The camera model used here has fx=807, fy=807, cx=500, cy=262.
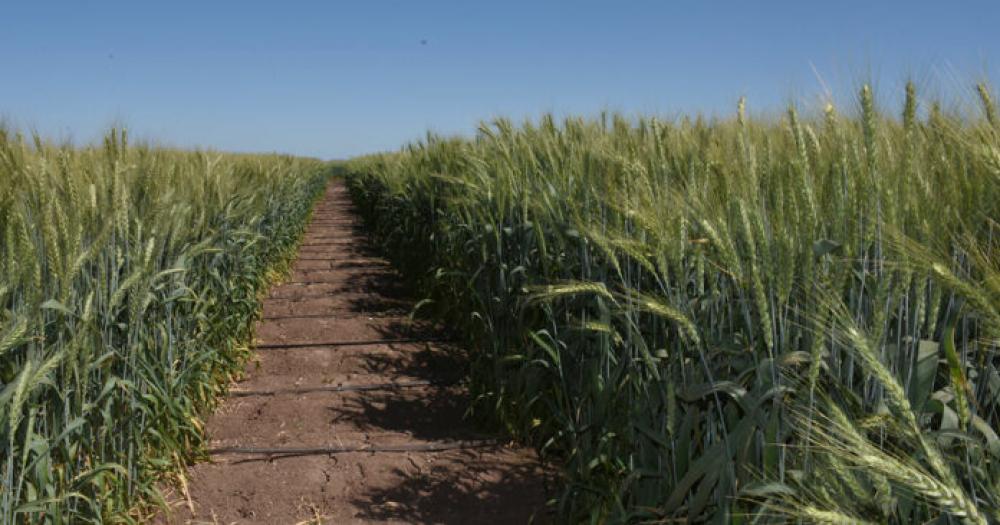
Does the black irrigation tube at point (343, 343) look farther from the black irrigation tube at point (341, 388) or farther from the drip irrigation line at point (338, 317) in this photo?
the black irrigation tube at point (341, 388)

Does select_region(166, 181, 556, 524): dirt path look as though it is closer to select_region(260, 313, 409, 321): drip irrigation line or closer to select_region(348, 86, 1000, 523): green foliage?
select_region(260, 313, 409, 321): drip irrigation line

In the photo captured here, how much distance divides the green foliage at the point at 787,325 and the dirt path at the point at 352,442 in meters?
0.44

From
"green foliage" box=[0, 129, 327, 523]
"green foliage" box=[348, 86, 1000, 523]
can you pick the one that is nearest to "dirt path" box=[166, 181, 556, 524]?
"green foliage" box=[0, 129, 327, 523]

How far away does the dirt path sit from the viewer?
3273 mm

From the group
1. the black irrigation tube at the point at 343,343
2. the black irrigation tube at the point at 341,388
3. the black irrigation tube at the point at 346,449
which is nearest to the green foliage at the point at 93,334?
the black irrigation tube at the point at 346,449

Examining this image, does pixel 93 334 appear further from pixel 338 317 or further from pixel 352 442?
pixel 338 317

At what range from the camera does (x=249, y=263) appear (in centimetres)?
534

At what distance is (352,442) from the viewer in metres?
3.87

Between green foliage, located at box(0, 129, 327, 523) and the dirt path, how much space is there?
0.88 feet

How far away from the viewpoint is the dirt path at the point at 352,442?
3.27m

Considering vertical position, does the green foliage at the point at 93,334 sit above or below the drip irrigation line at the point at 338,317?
above

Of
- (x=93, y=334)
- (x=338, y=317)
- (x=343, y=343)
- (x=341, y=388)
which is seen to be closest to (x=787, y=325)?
(x=93, y=334)

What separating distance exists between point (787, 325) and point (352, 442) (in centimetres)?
264

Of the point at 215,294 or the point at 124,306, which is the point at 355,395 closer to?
the point at 215,294
